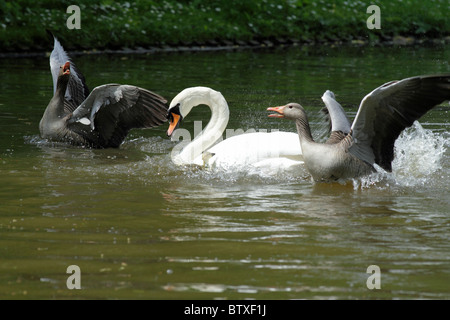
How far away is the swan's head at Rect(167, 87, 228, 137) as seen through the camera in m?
8.45

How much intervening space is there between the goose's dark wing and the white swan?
67 cm

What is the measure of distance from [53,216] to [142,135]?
4521mm

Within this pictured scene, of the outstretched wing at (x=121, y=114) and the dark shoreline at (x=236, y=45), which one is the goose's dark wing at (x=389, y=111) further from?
the dark shoreline at (x=236, y=45)

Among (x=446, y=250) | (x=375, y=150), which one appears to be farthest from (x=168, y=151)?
(x=446, y=250)

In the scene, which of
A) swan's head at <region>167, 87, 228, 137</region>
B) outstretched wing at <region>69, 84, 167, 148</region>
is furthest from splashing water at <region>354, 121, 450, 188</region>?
outstretched wing at <region>69, 84, 167, 148</region>

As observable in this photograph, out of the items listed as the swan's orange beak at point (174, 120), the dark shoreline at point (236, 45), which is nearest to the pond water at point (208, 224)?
the swan's orange beak at point (174, 120)

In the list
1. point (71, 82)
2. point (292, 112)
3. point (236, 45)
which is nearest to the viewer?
point (292, 112)

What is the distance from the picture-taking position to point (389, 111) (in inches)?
282

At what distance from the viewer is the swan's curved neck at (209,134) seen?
8.41 meters

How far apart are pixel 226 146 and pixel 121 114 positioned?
2125mm
